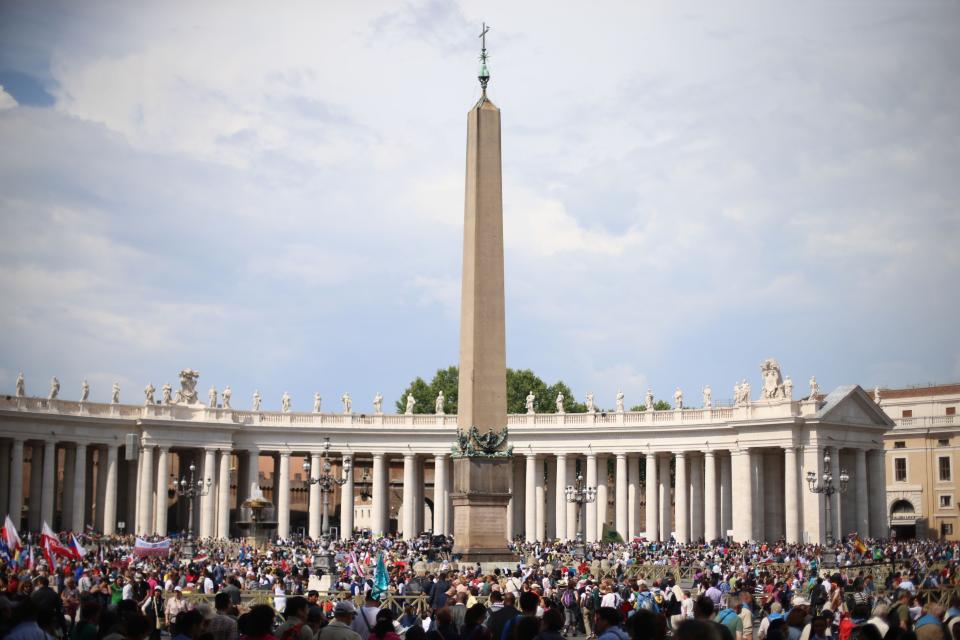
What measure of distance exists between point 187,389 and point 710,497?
31.9 m

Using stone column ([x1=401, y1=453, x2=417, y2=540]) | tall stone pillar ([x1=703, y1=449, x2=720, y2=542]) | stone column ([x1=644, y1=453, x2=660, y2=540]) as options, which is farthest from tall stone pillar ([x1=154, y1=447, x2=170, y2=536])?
tall stone pillar ([x1=703, y1=449, x2=720, y2=542])

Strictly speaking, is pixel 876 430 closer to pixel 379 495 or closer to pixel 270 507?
pixel 379 495

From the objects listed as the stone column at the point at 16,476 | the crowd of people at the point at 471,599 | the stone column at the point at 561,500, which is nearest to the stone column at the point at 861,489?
the crowd of people at the point at 471,599

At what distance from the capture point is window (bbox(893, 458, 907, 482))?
86438 mm

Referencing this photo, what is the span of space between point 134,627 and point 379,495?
2677 inches

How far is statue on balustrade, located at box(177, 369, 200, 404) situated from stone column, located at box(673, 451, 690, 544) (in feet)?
96.0

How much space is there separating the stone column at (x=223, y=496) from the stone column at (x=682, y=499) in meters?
26.7

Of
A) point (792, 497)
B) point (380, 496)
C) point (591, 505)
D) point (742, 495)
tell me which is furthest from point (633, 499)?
point (380, 496)

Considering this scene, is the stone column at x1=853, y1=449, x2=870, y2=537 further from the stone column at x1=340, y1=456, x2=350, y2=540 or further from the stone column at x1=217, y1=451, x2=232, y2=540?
the stone column at x1=217, y1=451, x2=232, y2=540

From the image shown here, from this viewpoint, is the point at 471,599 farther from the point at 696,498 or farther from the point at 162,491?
the point at 696,498

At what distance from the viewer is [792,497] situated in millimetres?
68500

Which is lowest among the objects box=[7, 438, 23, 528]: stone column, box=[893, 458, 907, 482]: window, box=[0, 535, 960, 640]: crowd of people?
box=[0, 535, 960, 640]: crowd of people

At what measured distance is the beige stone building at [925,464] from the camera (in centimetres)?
8338

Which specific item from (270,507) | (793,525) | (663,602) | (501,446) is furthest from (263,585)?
(793,525)
